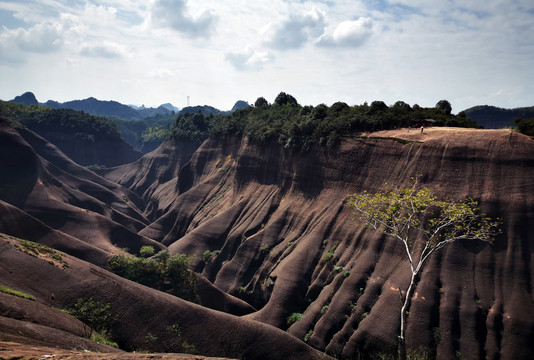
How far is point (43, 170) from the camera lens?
260 feet

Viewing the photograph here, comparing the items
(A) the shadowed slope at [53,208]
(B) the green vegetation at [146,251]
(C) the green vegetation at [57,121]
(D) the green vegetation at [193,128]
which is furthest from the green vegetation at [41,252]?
(C) the green vegetation at [57,121]

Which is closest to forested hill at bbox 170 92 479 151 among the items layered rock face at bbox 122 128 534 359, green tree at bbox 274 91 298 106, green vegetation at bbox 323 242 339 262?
layered rock face at bbox 122 128 534 359

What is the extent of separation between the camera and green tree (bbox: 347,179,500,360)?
2266 centimetres

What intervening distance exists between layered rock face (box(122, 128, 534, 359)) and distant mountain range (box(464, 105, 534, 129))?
3555 inches

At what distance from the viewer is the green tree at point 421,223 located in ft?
74.3

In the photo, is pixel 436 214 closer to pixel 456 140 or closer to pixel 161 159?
pixel 456 140


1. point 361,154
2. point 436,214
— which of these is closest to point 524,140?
point 436,214

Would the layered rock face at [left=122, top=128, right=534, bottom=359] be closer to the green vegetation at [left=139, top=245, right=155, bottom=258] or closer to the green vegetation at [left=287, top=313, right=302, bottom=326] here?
the green vegetation at [left=287, top=313, right=302, bottom=326]

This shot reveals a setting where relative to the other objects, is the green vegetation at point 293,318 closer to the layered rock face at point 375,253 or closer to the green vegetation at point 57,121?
the layered rock face at point 375,253

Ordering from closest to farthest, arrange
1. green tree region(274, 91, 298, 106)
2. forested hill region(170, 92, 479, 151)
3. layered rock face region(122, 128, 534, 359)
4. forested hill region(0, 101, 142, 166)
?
1. layered rock face region(122, 128, 534, 359)
2. forested hill region(170, 92, 479, 151)
3. green tree region(274, 91, 298, 106)
4. forested hill region(0, 101, 142, 166)

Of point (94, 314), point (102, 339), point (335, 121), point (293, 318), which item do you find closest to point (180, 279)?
point (94, 314)

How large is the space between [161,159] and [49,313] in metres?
99.0

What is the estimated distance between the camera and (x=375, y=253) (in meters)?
39.6

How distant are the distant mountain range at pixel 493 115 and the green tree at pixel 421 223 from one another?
97.6 m
